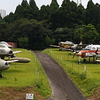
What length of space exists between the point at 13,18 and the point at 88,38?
53.6 m

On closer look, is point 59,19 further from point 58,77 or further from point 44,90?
point 44,90

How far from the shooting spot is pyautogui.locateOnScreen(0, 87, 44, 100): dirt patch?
78.3 feet

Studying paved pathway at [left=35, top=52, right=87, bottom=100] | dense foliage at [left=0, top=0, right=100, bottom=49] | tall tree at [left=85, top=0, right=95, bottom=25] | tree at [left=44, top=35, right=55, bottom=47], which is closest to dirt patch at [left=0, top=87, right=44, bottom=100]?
paved pathway at [left=35, top=52, right=87, bottom=100]

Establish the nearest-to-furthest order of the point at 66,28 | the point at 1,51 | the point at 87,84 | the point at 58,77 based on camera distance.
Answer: the point at 87,84
the point at 58,77
the point at 1,51
the point at 66,28

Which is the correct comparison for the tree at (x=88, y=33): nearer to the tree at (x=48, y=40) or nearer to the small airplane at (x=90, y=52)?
the tree at (x=48, y=40)

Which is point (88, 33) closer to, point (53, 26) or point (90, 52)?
point (53, 26)

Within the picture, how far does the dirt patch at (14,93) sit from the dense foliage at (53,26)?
62.6 meters

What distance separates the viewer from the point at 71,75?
36.0 m

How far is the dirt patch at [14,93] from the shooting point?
2386 cm

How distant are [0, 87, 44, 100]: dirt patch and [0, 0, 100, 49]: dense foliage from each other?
2465 inches

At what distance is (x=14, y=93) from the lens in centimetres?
2453

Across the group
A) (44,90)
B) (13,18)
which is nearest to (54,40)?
(13,18)

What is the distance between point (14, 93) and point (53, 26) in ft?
303

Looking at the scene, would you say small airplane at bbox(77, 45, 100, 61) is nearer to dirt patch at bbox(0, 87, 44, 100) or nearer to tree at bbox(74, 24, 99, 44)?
dirt patch at bbox(0, 87, 44, 100)
